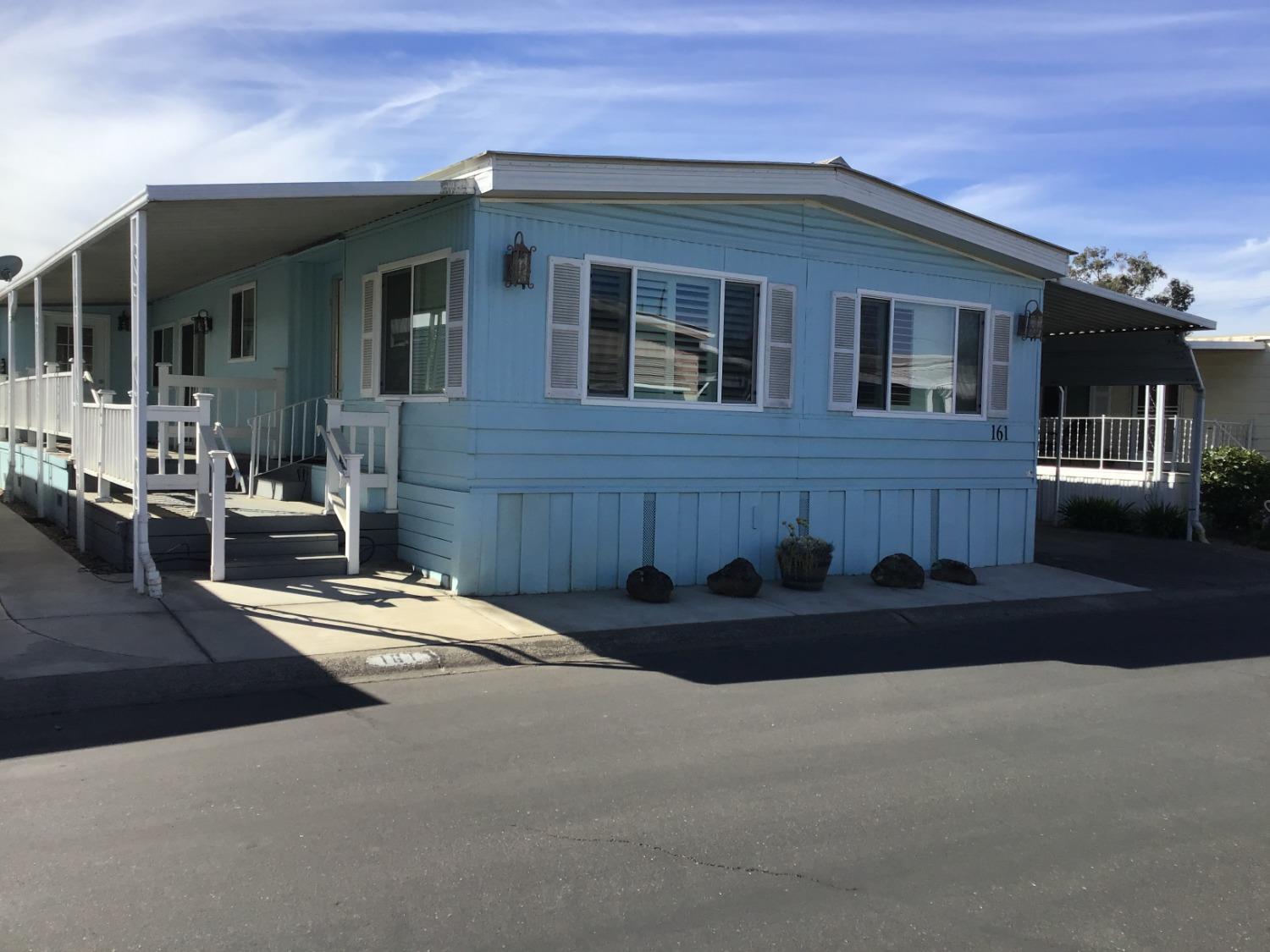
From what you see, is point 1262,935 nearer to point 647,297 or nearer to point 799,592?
point 799,592

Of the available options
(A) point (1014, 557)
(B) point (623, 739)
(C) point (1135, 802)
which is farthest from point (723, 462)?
(C) point (1135, 802)

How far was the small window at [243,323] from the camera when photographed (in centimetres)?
1407

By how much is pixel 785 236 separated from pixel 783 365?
1.28 m

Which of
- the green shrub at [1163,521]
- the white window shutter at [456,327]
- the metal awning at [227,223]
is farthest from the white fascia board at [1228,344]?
the metal awning at [227,223]

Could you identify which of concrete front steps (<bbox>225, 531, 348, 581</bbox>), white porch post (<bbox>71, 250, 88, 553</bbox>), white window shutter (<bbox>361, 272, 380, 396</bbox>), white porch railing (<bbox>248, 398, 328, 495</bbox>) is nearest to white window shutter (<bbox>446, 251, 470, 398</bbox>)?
white window shutter (<bbox>361, 272, 380, 396</bbox>)

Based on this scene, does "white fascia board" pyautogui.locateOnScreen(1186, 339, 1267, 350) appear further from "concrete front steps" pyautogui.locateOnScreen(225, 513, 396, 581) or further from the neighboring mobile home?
→ "concrete front steps" pyautogui.locateOnScreen(225, 513, 396, 581)

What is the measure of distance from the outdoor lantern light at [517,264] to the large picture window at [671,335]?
0.77 m

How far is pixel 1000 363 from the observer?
12.5 metres

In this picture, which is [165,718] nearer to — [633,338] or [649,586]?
[649,586]

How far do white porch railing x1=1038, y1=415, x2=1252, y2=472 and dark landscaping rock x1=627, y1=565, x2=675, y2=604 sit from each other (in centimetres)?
1104

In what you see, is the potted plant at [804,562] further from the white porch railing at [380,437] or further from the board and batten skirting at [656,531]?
the white porch railing at [380,437]

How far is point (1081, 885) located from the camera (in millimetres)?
4105

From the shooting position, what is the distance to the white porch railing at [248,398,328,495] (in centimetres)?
1252

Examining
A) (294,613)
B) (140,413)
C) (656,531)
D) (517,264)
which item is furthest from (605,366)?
(140,413)
